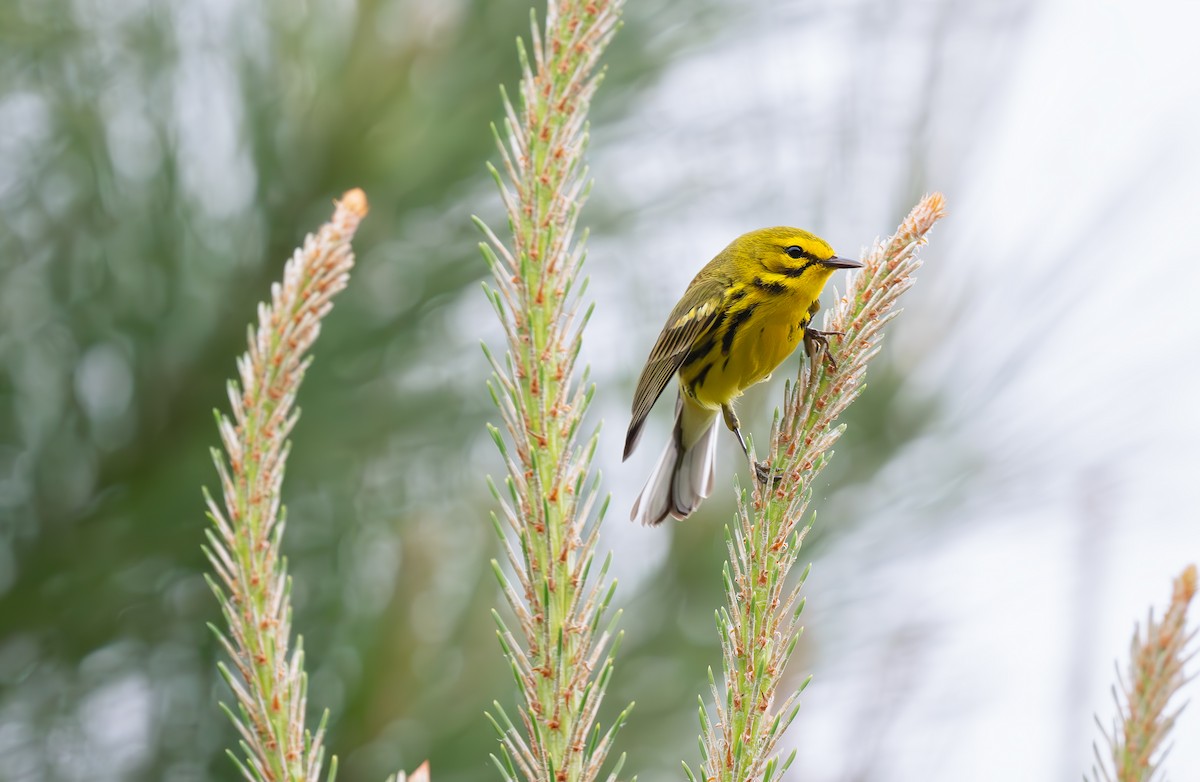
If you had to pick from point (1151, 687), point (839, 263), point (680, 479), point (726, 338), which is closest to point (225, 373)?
point (680, 479)

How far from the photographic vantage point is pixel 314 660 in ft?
6.61

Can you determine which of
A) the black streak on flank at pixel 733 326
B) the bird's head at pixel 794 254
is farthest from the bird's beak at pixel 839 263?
the black streak on flank at pixel 733 326

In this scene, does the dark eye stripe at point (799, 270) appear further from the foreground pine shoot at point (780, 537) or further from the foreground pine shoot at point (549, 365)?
the foreground pine shoot at point (549, 365)

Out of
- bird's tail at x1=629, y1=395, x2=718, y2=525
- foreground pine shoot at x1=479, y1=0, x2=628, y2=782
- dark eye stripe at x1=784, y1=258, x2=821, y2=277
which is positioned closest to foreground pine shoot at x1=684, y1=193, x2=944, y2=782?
foreground pine shoot at x1=479, y1=0, x2=628, y2=782

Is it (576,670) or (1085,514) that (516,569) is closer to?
(576,670)

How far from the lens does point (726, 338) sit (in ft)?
7.66

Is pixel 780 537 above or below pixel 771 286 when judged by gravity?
below

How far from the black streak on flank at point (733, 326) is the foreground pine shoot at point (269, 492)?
1442 mm

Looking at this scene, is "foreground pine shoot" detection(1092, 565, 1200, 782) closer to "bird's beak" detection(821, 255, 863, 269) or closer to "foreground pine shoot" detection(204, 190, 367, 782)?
"foreground pine shoot" detection(204, 190, 367, 782)

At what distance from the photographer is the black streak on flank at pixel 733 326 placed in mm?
2291

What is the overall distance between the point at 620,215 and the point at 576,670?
1.52m

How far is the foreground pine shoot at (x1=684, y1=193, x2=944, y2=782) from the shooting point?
98 cm

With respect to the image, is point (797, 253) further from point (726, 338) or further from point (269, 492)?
point (269, 492)

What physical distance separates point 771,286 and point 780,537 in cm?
122
